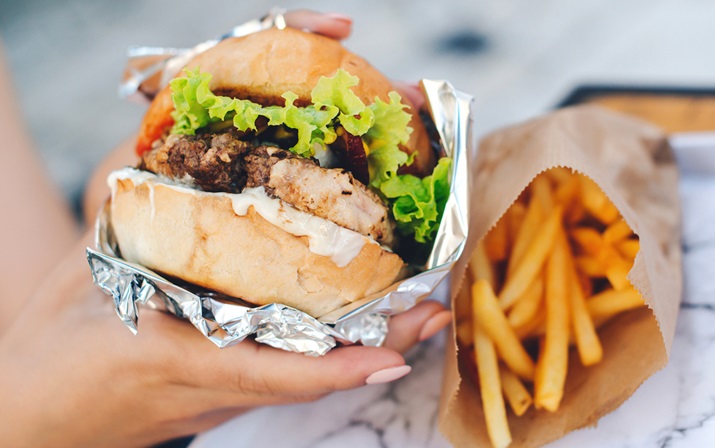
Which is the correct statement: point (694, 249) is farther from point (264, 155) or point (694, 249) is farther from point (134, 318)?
point (134, 318)

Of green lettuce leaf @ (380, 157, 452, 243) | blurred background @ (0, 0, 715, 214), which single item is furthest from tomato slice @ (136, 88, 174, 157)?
blurred background @ (0, 0, 715, 214)

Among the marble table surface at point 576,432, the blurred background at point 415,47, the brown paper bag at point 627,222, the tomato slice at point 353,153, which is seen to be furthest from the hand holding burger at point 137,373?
the blurred background at point 415,47

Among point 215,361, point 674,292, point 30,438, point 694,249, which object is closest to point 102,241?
point 215,361

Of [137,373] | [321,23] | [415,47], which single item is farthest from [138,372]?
[415,47]

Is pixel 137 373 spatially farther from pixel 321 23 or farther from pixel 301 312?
pixel 321 23

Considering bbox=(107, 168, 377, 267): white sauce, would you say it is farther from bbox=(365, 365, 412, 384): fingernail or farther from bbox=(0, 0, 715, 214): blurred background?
bbox=(0, 0, 715, 214): blurred background

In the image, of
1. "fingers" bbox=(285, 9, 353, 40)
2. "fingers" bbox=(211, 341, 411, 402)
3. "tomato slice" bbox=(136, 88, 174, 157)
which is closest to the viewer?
"fingers" bbox=(211, 341, 411, 402)

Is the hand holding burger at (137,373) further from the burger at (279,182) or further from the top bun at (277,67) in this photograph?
the top bun at (277,67)
